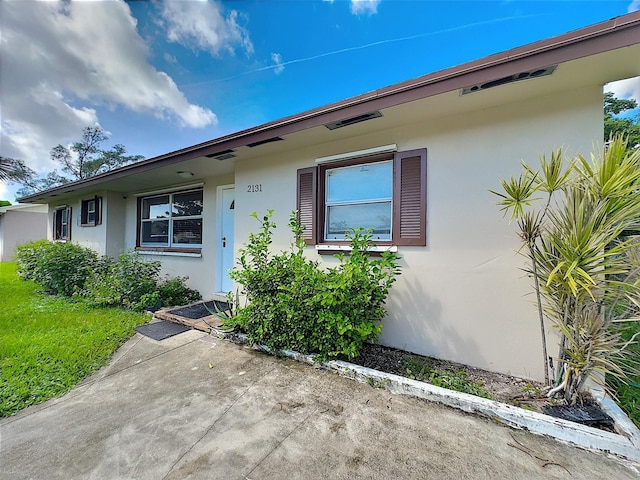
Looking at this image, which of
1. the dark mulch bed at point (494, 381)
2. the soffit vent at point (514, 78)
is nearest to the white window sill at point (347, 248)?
the dark mulch bed at point (494, 381)

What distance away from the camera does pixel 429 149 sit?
309 cm

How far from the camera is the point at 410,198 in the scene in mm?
3170

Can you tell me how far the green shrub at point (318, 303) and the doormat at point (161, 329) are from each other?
4.19ft

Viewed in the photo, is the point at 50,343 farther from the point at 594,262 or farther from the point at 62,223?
the point at 62,223

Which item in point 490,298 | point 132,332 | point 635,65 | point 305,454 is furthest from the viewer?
point 132,332

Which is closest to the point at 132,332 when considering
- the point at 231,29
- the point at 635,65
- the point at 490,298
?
the point at 490,298

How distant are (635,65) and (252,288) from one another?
4.24 meters

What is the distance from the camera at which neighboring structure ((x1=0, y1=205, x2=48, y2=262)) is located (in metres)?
13.5

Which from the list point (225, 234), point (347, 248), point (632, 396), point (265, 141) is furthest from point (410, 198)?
point (225, 234)

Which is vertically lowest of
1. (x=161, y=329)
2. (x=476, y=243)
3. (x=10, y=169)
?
(x=161, y=329)

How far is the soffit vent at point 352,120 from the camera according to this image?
2.97 meters

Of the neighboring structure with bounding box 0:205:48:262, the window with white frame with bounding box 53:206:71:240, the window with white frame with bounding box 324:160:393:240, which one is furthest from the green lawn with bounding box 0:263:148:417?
the neighboring structure with bounding box 0:205:48:262

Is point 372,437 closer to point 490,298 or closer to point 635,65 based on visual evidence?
point 490,298

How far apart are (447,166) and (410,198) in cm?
53
